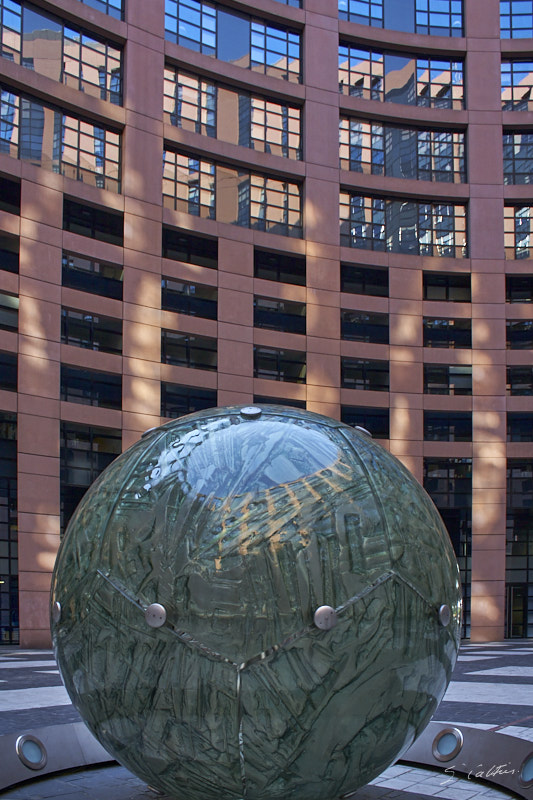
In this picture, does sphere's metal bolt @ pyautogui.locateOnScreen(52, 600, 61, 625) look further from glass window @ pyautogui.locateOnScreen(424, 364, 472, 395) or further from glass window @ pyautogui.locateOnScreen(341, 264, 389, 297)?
glass window @ pyautogui.locateOnScreen(341, 264, 389, 297)

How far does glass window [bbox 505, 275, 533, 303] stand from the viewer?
3759cm

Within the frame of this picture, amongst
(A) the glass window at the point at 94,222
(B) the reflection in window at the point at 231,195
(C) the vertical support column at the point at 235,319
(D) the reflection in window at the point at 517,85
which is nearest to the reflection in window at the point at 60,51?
(B) the reflection in window at the point at 231,195

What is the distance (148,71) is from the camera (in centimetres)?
3164

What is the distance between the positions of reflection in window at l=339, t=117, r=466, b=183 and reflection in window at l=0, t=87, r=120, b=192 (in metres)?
10.9

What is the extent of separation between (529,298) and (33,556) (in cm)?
2369

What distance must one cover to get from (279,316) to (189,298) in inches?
153

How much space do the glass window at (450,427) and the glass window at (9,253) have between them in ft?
57.4

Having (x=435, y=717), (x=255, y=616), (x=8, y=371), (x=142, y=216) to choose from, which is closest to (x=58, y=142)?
(x=142, y=216)

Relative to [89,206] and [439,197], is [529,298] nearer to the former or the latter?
[439,197]

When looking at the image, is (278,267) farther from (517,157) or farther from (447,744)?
(447,744)

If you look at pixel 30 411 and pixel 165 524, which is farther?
pixel 30 411

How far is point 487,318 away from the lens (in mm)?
35594

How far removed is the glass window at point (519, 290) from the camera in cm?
3759

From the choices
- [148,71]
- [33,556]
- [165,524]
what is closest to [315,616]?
[165,524]
